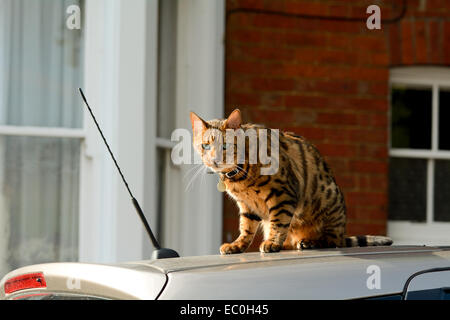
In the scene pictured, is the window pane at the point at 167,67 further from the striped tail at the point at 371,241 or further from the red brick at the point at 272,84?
the striped tail at the point at 371,241

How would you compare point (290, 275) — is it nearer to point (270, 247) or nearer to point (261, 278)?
Result: point (261, 278)

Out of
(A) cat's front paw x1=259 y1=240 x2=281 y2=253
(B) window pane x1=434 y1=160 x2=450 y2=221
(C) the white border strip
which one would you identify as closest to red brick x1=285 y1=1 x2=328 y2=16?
(B) window pane x1=434 y1=160 x2=450 y2=221

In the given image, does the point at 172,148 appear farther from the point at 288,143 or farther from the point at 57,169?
the point at 288,143

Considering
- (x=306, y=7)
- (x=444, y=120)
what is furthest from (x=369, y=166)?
(x=306, y=7)

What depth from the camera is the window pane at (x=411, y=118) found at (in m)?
7.02

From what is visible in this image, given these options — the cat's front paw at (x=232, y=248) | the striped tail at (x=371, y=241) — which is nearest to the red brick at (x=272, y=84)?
the striped tail at (x=371, y=241)

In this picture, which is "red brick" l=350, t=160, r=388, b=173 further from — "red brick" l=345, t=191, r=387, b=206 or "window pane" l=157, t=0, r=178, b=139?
"window pane" l=157, t=0, r=178, b=139

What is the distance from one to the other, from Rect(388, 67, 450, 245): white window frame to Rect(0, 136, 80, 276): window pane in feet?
9.11

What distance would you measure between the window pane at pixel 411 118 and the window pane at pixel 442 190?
0.20 metres

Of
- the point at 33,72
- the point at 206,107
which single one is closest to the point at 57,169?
the point at 33,72

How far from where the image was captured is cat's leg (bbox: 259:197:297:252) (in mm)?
3213

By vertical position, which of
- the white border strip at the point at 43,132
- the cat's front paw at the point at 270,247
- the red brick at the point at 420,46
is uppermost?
the red brick at the point at 420,46

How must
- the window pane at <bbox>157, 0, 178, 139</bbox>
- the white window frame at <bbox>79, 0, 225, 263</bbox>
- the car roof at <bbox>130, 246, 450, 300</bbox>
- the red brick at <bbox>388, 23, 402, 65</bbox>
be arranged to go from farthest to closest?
1. the red brick at <bbox>388, 23, 402, 65</bbox>
2. the window pane at <bbox>157, 0, 178, 139</bbox>
3. the white window frame at <bbox>79, 0, 225, 263</bbox>
4. the car roof at <bbox>130, 246, 450, 300</bbox>
